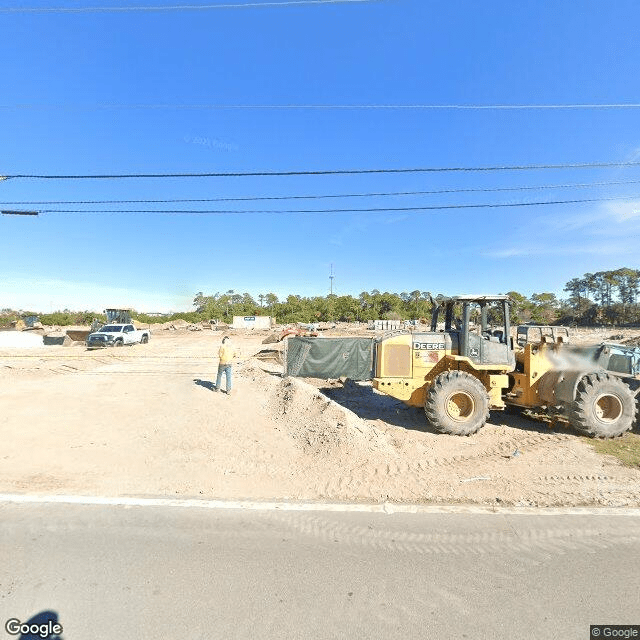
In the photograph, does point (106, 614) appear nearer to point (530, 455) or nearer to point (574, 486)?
point (574, 486)

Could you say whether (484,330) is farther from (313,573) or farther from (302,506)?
(313,573)

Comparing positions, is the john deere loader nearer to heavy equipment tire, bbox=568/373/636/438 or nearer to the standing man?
heavy equipment tire, bbox=568/373/636/438

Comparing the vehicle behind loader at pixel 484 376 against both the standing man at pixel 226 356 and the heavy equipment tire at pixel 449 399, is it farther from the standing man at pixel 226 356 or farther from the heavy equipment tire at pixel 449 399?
the standing man at pixel 226 356

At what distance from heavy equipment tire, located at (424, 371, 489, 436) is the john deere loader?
19 mm

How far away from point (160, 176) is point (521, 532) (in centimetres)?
931

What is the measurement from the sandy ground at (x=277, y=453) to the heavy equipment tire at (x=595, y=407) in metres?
0.37

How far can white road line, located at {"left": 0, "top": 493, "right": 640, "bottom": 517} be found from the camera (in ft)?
13.7

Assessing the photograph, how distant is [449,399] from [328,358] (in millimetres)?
7464

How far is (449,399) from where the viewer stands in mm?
7266

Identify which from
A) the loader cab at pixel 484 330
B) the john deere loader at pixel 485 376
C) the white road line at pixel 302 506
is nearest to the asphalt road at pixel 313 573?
the white road line at pixel 302 506

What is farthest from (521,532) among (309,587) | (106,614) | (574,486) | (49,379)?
(49,379)

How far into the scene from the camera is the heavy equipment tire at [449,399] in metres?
7.11

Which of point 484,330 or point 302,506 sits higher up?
point 484,330

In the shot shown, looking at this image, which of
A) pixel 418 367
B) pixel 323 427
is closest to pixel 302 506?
pixel 323 427
